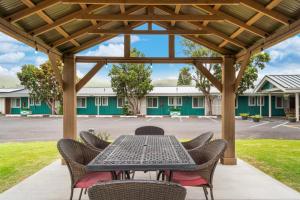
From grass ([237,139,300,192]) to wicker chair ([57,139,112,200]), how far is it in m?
3.72

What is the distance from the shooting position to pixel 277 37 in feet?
16.8

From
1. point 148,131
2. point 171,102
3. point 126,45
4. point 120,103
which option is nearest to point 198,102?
point 171,102

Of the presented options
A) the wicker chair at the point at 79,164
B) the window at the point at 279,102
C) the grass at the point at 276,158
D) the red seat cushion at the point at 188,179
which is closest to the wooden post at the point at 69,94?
the wicker chair at the point at 79,164

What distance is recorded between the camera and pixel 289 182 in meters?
6.23

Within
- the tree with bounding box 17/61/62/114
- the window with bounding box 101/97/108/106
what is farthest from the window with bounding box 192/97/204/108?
the tree with bounding box 17/61/62/114

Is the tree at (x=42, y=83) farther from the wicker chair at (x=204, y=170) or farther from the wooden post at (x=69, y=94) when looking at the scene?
the wicker chair at (x=204, y=170)

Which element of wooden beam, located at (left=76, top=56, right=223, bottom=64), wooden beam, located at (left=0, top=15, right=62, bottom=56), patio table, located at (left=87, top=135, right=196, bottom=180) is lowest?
patio table, located at (left=87, top=135, right=196, bottom=180)

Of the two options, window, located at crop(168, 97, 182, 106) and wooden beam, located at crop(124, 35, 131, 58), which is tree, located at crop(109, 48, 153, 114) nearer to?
window, located at crop(168, 97, 182, 106)

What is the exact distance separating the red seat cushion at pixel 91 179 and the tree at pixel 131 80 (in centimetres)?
2308

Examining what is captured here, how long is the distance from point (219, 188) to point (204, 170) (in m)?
1.66

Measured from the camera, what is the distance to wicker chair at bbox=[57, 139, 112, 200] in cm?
385

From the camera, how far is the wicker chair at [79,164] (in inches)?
152

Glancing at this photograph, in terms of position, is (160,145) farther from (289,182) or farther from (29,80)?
(29,80)

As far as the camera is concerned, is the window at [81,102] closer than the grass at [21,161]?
No
